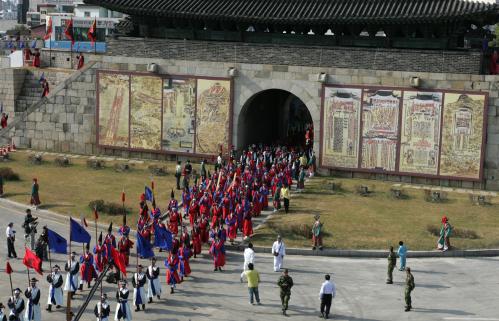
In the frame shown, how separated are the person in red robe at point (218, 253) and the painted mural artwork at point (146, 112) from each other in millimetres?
18986

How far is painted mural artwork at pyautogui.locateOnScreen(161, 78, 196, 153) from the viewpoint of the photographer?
144ft

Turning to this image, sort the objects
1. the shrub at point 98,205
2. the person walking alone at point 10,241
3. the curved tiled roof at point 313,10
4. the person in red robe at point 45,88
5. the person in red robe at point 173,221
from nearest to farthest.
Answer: the person walking alone at point 10,241
the person in red robe at point 173,221
the shrub at point 98,205
the curved tiled roof at point 313,10
the person in red robe at point 45,88

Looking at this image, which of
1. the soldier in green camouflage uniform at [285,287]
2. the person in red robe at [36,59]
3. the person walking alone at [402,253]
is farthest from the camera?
the person in red robe at [36,59]

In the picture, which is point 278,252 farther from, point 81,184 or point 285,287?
point 81,184

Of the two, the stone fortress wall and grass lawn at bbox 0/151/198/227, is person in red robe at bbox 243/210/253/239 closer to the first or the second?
grass lawn at bbox 0/151/198/227

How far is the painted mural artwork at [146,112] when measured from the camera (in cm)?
4456

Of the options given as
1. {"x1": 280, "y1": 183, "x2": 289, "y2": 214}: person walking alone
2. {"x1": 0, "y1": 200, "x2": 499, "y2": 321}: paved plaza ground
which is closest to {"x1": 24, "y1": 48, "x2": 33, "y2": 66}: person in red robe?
{"x1": 280, "y1": 183, "x2": 289, "y2": 214}: person walking alone

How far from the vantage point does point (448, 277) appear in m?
26.6

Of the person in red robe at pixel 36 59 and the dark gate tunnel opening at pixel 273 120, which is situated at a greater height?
the person in red robe at pixel 36 59

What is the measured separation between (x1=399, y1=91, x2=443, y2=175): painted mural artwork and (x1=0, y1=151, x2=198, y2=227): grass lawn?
35.6 ft

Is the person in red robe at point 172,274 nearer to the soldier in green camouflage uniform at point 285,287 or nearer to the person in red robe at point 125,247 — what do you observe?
the person in red robe at point 125,247

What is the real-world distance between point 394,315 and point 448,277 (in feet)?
14.8

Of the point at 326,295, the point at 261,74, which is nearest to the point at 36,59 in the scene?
the point at 261,74

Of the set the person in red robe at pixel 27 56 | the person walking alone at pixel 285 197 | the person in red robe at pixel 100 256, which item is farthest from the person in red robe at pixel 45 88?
the person in red robe at pixel 100 256
